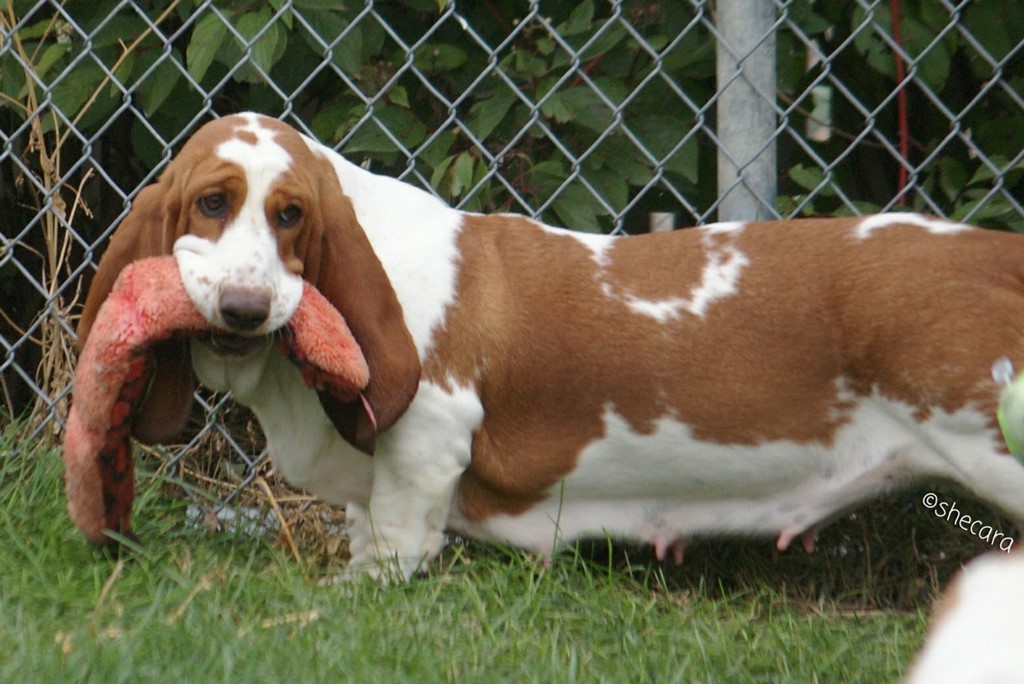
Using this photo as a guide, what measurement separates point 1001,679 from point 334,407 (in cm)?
198

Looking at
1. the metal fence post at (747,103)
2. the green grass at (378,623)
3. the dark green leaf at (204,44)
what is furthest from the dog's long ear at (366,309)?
the metal fence post at (747,103)

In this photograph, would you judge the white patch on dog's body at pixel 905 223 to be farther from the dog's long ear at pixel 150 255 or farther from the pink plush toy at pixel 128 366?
the dog's long ear at pixel 150 255

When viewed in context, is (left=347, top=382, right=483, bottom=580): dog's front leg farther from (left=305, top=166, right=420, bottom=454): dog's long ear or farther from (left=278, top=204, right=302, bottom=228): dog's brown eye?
(left=278, top=204, right=302, bottom=228): dog's brown eye

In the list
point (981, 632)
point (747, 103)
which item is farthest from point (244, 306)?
point (981, 632)

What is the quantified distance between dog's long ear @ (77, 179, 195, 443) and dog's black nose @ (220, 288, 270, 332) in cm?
25

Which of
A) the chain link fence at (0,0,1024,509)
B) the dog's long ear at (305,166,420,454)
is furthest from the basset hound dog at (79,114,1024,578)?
the chain link fence at (0,0,1024,509)

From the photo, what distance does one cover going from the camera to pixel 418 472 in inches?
117

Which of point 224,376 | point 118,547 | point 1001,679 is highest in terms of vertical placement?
point 1001,679

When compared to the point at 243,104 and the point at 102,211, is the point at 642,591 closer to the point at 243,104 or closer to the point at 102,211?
the point at 243,104

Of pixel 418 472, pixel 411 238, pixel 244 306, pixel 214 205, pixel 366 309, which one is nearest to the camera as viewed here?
pixel 244 306

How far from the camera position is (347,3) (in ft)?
11.7

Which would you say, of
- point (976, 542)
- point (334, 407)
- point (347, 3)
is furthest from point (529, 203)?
point (976, 542)

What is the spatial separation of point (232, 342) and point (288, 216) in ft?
0.86

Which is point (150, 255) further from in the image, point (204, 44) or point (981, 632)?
point (981, 632)
